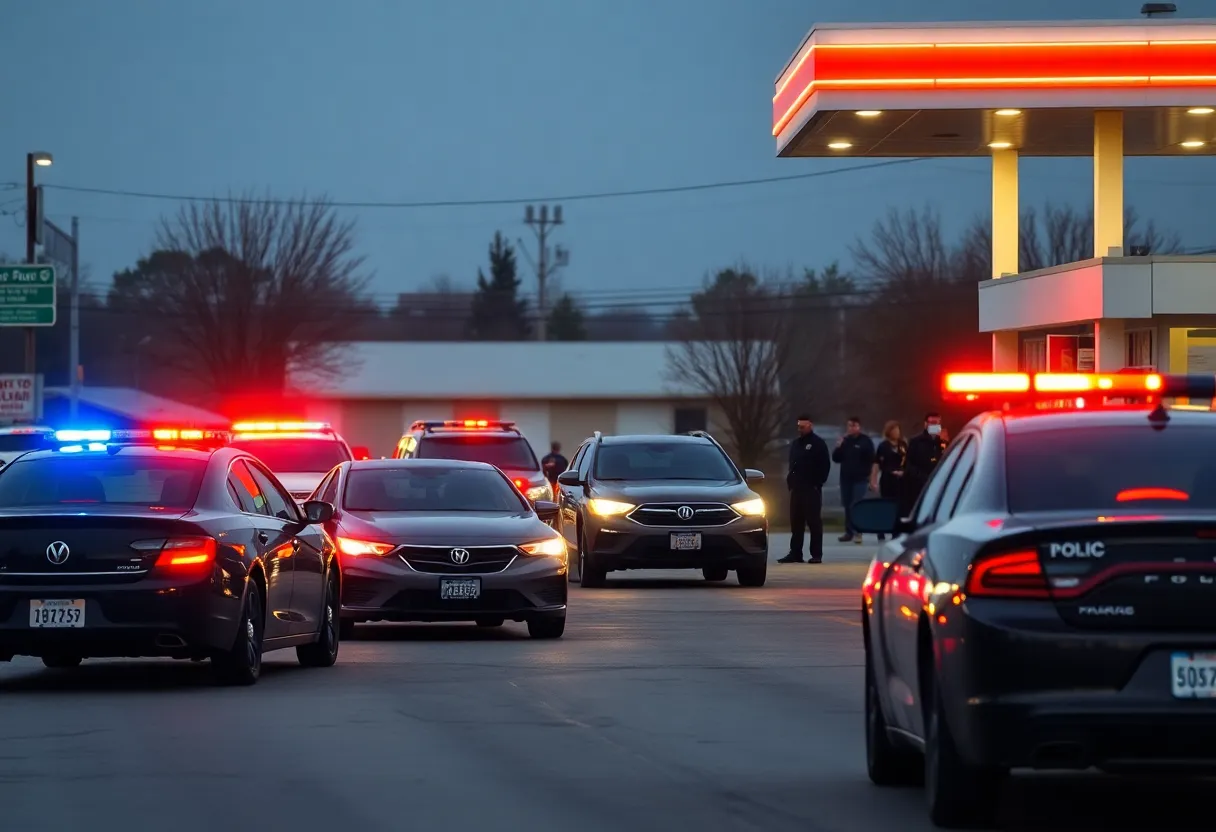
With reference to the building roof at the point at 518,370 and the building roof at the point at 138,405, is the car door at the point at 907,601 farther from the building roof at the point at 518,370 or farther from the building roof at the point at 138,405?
the building roof at the point at 518,370

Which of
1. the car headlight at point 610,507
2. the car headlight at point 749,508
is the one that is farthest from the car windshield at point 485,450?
the car headlight at point 749,508

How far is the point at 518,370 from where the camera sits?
83688mm

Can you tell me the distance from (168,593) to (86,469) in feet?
4.98

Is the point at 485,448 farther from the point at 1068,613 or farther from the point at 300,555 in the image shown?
the point at 1068,613

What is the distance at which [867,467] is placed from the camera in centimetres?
3572

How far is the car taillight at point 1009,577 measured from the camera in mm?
7594

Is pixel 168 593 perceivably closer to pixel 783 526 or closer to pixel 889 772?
pixel 889 772

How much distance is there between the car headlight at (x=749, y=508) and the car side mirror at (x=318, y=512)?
34.1 ft

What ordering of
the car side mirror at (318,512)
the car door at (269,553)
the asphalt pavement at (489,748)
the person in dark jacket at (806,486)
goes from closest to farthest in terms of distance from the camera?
the asphalt pavement at (489,748) < the car door at (269,553) < the car side mirror at (318,512) < the person in dark jacket at (806,486)

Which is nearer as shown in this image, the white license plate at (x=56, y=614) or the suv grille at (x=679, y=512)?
the white license plate at (x=56, y=614)

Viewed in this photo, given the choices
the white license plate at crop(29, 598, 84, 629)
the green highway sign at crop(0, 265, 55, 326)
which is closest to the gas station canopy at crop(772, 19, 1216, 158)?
the white license plate at crop(29, 598, 84, 629)

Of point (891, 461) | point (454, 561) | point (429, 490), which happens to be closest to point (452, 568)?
point (454, 561)

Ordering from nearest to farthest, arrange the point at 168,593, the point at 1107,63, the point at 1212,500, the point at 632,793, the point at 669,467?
the point at 1212,500, the point at 632,793, the point at 168,593, the point at 669,467, the point at 1107,63

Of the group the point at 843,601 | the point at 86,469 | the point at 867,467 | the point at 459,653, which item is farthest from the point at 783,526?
the point at 86,469
